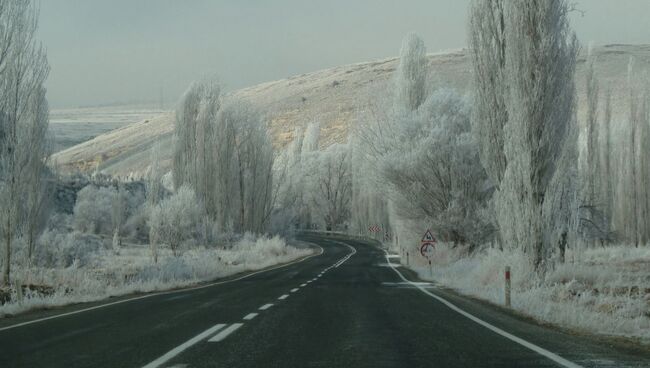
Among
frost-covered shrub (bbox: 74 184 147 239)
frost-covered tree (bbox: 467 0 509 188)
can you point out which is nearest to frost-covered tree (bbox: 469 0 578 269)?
frost-covered tree (bbox: 467 0 509 188)

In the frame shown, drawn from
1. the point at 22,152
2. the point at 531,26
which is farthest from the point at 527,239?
the point at 22,152

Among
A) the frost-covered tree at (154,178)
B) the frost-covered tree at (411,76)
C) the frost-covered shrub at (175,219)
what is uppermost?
the frost-covered tree at (411,76)

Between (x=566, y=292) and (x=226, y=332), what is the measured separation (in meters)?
9.72

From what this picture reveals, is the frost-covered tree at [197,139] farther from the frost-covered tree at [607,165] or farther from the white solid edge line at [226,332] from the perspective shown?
the white solid edge line at [226,332]

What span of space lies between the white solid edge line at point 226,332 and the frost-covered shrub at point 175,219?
3050 centimetres

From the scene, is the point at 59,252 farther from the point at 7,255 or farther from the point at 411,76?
the point at 411,76

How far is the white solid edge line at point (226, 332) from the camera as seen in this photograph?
29.7 ft

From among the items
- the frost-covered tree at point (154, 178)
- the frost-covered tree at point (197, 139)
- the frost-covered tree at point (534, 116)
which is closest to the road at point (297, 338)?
the frost-covered tree at point (534, 116)

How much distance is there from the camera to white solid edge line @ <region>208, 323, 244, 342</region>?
357 inches

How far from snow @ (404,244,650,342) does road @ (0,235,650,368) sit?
72 cm

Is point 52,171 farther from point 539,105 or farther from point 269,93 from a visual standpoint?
point 269,93

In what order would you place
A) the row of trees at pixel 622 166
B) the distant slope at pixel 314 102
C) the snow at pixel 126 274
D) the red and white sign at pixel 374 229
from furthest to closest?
the distant slope at pixel 314 102 → the red and white sign at pixel 374 229 → the row of trees at pixel 622 166 → the snow at pixel 126 274

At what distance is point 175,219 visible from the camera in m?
42.1

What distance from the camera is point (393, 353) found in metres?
7.74
